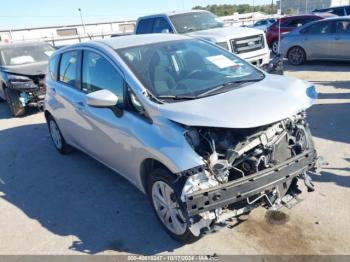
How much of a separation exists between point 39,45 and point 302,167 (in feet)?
33.1

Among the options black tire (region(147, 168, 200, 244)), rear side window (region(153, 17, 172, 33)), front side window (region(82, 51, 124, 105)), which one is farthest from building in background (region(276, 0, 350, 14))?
black tire (region(147, 168, 200, 244))

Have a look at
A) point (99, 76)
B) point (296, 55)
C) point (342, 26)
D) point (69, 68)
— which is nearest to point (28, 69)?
point (69, 68)

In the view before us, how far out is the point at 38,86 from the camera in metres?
9.60

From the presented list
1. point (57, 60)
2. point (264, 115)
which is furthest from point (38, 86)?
point (264, 115)

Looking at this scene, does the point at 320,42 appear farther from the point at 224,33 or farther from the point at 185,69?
the point at 185,69

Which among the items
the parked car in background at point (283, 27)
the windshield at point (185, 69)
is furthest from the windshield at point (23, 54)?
the parked car in background at point (283, 27)

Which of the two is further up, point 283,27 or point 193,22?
point 193,22

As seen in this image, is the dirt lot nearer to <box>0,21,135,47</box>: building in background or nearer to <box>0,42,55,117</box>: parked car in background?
<box>0,42,55,117</box>: parked car in background

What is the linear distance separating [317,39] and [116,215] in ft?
33.3

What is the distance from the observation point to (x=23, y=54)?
10953 mm

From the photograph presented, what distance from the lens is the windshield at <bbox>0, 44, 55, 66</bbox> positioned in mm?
10664

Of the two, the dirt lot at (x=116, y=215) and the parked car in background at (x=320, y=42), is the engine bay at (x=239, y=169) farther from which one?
the parked car in background at (x=320, y=42)

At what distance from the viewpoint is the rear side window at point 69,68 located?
5172 millimetres

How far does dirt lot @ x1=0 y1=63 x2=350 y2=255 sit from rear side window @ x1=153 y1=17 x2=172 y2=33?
5464 millimetres
